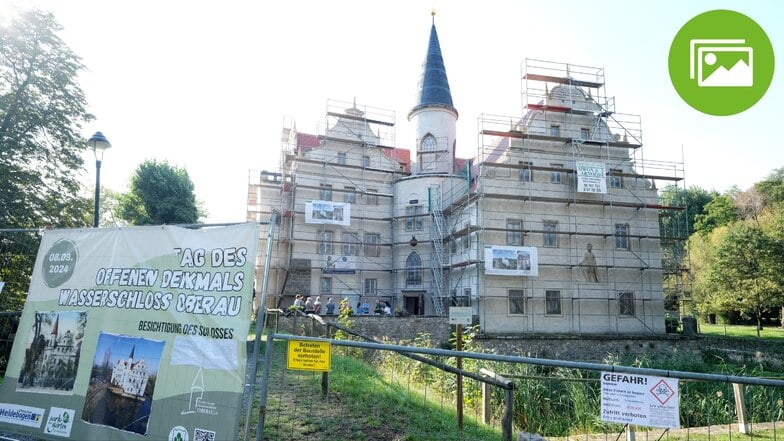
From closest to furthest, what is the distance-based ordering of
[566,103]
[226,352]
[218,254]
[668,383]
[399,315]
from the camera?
[668,383] < [226,352] < [218,254] < [399,315] < [566,103]

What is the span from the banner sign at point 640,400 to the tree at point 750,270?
3437 cm

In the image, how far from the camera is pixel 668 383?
406cm

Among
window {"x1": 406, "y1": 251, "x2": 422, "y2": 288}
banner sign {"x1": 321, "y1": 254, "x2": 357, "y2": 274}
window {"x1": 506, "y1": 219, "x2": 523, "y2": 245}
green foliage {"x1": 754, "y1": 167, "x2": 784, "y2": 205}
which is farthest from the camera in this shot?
green foliage {"x1": 754, "y1": 167, "x2": 784, "y2": 205}

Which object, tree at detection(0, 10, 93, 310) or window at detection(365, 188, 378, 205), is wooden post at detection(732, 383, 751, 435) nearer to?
tree at detection(0, 10, 93, 310)

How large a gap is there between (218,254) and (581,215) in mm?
24574

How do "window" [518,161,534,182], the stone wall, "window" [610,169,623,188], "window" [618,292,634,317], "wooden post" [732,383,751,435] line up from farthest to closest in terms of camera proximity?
"window" [610,169,623,188], "window" [618,292,634,317], "window" [518,161,534,182], the stone wall, "wooden post" [732,383,751,435]

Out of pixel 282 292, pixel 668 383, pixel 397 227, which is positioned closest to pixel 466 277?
pixel 397 227

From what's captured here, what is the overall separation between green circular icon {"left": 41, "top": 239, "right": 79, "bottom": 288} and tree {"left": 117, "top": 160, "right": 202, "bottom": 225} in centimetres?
3013

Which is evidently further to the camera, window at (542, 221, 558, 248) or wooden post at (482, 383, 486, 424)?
window at (542, 221, 558, 248)

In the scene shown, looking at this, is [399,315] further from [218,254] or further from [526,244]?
[218,254]

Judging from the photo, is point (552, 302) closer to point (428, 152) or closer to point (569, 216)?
point (569, 216)

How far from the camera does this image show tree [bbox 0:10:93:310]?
15992 mm

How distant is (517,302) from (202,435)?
22.1 m

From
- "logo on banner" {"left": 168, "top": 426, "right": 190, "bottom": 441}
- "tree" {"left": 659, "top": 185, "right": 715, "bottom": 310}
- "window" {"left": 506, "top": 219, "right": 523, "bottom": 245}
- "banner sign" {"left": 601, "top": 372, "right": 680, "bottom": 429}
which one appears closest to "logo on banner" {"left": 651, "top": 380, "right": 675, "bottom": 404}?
"banner sign" {"left": 601, "top": 372, "right": 680, "bottom": 429}
